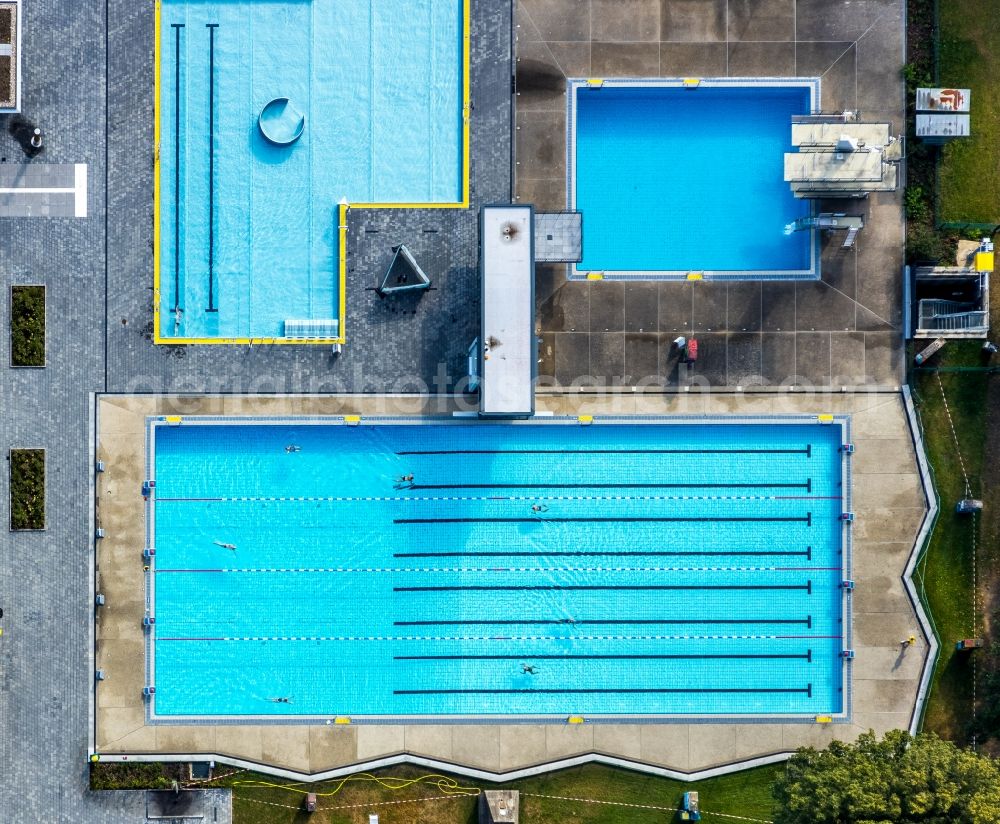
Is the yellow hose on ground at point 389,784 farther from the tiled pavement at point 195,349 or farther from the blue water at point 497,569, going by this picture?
the blue water at point 497,569

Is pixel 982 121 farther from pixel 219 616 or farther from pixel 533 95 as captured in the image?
pixel 219 616

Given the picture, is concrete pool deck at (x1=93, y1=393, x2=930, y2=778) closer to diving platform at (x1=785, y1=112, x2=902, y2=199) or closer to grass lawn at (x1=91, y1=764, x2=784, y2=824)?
grass lawn at (x1=91, y1=764, x2=784, y2=824)

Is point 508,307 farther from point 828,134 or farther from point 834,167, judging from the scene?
point 828,134

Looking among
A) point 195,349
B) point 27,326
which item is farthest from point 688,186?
point 27,326

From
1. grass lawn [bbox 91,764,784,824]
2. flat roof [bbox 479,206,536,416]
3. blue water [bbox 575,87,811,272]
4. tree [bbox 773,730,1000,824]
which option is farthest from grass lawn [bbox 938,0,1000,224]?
grass lawn [bbox 91,764,784,824]

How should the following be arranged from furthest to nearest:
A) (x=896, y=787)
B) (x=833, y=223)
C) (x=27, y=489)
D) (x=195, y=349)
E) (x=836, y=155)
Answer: (x=195, y=349) → (x=27, y=489) → (x=833, y=223) → (x=836, y=155) → (x=896, y=787)

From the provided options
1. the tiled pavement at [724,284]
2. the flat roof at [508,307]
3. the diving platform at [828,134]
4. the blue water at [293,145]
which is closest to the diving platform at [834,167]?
the diving platform at [828,134]
